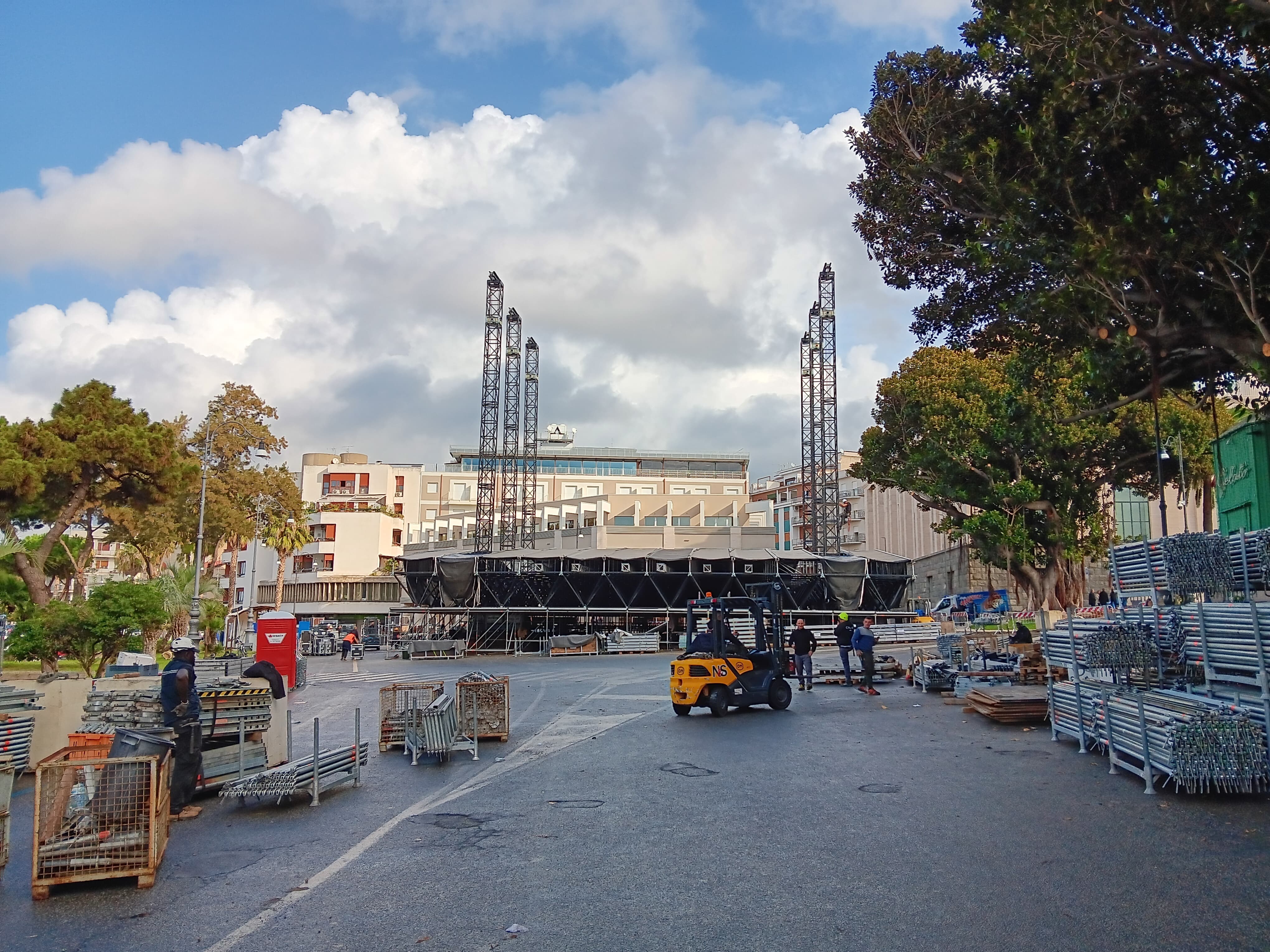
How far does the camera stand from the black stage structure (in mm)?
52594

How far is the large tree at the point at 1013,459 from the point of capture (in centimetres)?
3834

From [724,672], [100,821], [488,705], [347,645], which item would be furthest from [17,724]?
[347,645]

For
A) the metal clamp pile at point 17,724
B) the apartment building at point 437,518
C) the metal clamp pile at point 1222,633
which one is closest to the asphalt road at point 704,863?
the metal clamp pile at point 17,724

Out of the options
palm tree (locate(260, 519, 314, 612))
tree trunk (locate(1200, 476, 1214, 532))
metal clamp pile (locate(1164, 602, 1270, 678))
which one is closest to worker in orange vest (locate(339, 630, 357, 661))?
palm tree (locate(260, 519, 314, 612))

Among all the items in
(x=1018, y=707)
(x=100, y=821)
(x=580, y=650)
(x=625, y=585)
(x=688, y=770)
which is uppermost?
(x=625, y=585)

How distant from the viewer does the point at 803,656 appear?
22.0 m

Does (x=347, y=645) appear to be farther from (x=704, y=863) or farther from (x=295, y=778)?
(x=704, y=863)

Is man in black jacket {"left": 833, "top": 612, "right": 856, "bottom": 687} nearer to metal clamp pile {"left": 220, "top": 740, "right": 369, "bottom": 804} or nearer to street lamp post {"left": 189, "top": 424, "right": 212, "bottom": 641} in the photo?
metal clamp pile {"left": 220, "top": 740, "right": 369, "bottom": 804}

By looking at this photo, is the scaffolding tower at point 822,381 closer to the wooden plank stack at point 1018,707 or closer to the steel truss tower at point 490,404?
the steel truss tower at point 490,404

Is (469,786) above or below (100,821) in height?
below

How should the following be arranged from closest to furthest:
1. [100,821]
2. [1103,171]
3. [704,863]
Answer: [704,863]
[100,821]
[1103,171]

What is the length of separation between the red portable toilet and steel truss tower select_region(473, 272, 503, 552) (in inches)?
1921

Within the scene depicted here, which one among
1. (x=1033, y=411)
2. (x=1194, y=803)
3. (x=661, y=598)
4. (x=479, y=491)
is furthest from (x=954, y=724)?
(x=479, y=491)

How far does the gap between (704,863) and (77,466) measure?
27752 millimetres
